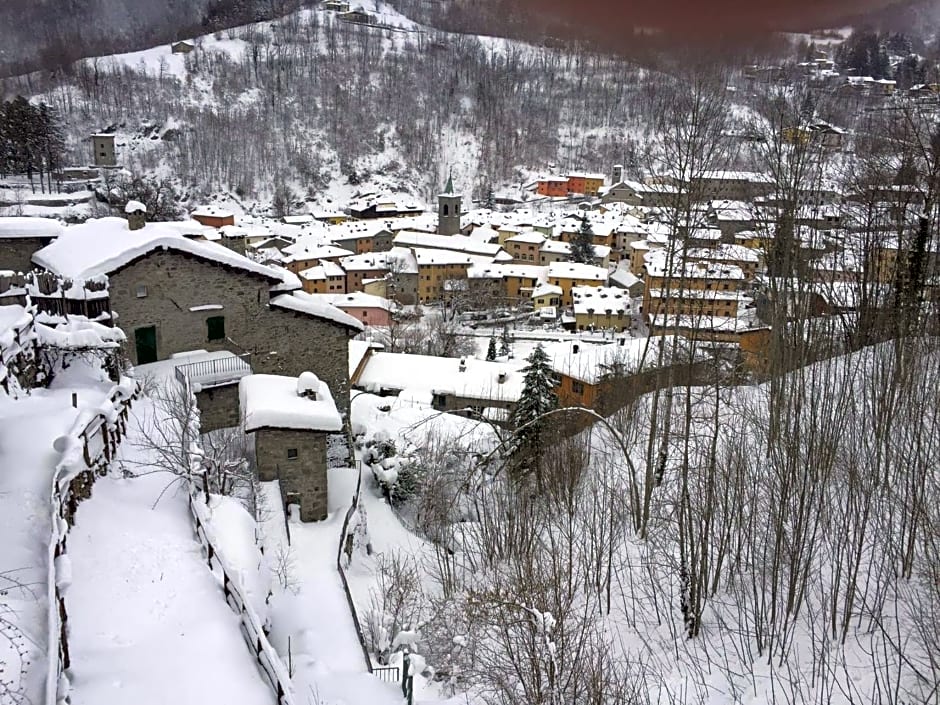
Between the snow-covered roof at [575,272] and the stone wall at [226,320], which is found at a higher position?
the stone wall at [226,320]

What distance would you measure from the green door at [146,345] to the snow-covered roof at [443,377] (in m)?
16.6

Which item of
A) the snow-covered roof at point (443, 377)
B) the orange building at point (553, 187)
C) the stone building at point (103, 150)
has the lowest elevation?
the snow-covered roof at point (443, 377)

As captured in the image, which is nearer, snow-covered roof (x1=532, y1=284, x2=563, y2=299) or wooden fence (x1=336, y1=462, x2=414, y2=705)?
wooden fence (x1=336, y1=462, x2=414, y2=705)

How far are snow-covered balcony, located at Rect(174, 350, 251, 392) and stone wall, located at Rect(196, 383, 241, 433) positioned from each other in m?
0.20

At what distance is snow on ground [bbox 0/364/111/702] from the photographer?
5.65m

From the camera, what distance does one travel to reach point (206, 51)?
12675cm

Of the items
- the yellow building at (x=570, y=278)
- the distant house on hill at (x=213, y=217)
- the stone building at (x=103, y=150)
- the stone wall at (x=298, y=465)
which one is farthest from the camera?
the stone building at (x=103, y=150)

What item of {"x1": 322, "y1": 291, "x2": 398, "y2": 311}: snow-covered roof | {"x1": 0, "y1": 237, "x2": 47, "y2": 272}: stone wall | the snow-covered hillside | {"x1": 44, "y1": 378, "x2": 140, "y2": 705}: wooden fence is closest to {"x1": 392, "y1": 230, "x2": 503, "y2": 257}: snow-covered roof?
{"x1": 322, "y1": 291, "x2": 398, "y2": 311}: snow-covered roof

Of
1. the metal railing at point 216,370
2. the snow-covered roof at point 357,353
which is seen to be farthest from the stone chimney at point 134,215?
the snow-covered roof at point 357,353

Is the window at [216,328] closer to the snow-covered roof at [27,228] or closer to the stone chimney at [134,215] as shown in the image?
the stone chimney at [134,215]

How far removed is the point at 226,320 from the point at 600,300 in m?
42.5

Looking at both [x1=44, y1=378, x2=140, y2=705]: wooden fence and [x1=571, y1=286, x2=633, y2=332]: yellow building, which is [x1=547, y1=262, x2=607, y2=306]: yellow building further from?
[x1=44, y1=378, x2=140, y2=705]: wooden fence

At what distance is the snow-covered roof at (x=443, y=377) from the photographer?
3444cm

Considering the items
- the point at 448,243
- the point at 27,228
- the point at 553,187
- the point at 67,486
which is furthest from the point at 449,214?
the point at 67,486
